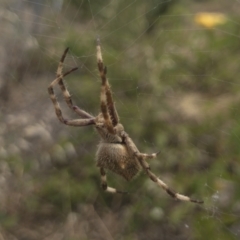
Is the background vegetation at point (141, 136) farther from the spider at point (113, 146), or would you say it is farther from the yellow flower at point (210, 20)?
the spider at point (113, 146)

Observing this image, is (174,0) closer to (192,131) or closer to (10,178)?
(192,131)

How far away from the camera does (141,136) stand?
2594mm

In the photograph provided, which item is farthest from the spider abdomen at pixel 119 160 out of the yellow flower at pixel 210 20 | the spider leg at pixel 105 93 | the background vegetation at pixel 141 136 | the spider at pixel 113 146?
the yellow flower at pixel 210 20

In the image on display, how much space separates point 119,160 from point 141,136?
0.85m

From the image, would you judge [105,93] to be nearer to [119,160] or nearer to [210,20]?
[119,160]

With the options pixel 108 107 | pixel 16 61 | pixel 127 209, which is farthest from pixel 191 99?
pixel 16 61

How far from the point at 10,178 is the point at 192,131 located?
4.61ft

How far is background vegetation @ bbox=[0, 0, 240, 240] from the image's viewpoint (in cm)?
222

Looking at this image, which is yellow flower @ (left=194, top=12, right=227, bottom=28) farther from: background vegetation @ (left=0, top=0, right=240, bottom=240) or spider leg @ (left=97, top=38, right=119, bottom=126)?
spider leg @ (left=97, top=38, right=119, bottom=126)

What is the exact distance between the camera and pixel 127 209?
2699mm

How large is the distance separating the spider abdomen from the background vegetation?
1.37ft

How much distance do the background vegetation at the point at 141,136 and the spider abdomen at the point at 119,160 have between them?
1.37ft

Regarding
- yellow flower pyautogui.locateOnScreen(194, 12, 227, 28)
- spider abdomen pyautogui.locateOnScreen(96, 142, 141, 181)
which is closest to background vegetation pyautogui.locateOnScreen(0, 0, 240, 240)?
yellow flower pyautogui.locateOnScreen(194, 12, 227, 28)

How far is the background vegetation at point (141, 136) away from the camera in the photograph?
2.22 m
